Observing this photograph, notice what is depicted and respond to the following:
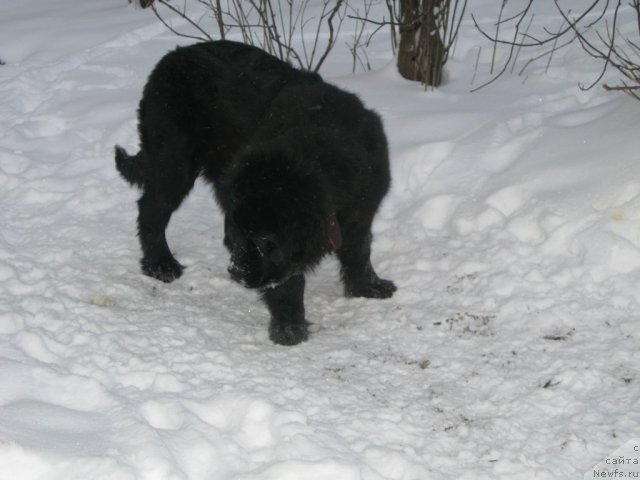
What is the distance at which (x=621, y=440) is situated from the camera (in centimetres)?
289

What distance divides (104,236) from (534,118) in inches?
124

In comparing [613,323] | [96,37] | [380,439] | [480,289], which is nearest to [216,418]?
[380,439]

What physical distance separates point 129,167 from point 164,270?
725 millimetres

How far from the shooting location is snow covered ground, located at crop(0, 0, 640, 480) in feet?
9.36

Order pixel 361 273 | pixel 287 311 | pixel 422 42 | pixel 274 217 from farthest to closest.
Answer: pixel 422 42
pixel 361 273
pixel 287 311
pixel 274 217

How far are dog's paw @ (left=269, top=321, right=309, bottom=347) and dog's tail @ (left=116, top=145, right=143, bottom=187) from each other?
1.48 meters

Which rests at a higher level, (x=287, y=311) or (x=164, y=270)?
(x=287, y=311)

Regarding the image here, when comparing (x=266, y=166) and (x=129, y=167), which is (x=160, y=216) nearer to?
(x=129, y=167)

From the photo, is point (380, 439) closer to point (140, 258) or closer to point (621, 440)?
point (621, 440)

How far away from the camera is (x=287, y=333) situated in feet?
12.4

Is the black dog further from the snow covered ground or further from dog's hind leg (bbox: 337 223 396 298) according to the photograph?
the snow covered ground

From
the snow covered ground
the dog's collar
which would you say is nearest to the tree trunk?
the snow covered ground

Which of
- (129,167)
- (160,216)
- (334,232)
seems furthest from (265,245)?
(129,167)

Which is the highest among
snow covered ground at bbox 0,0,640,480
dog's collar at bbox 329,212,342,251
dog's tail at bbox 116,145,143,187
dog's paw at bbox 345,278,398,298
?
dog's collar at bbox 329,212,342,251
